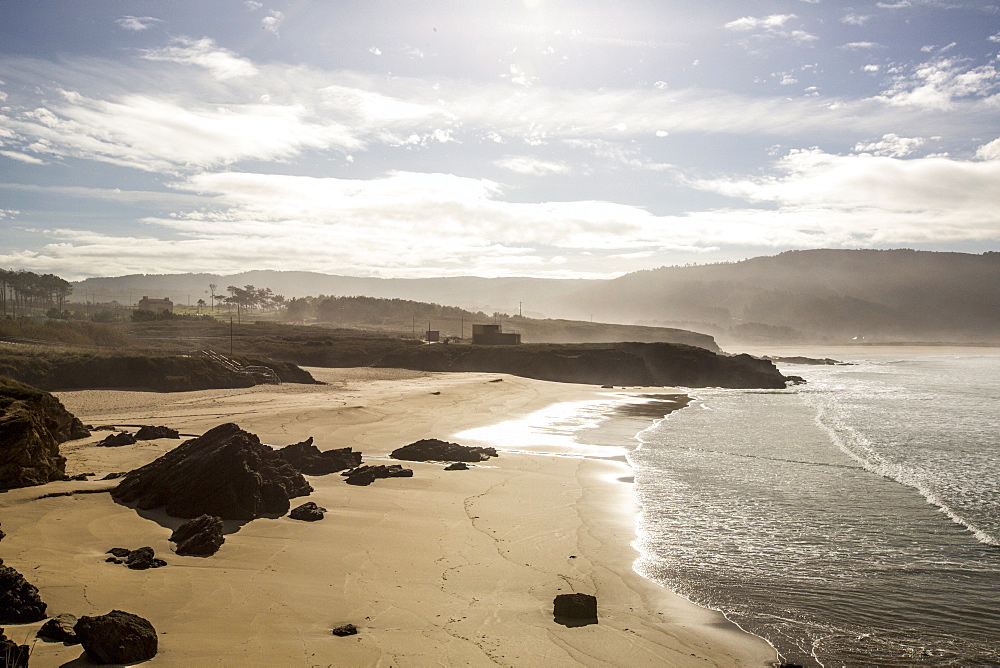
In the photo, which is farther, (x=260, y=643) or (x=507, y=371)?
(x=507, y=371)

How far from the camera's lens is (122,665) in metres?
5.92

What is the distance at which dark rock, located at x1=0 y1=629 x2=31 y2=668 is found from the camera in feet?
17.6

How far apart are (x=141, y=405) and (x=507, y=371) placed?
3462cm

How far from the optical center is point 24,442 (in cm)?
1166

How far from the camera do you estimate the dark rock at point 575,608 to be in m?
8.32

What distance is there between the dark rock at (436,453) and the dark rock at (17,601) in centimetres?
1219

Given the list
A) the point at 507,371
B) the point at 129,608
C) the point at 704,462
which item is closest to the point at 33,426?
the point at 129,608

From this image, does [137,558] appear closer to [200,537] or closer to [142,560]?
[142,560]

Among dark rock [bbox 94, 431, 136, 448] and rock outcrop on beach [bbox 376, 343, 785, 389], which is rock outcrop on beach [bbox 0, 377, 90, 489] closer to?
dark rock [bbox 94, 431, 136, 448]

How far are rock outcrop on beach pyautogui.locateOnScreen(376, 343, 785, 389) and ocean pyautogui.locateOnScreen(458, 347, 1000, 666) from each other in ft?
77.6

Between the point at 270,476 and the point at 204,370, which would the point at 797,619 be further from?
the point at 204,370

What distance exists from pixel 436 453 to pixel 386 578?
9.67 m

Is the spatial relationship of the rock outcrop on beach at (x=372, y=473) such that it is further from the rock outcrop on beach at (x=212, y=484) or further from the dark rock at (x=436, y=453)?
the rock outcrop on beach at (x=212, y=484)

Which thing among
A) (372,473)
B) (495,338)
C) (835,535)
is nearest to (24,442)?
(372,473)
